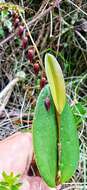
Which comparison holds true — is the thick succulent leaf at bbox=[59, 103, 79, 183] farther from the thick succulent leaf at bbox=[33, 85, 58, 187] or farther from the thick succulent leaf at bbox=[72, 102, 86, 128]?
the thick succulent leaf at bbox=[72, 102, 86, 128]

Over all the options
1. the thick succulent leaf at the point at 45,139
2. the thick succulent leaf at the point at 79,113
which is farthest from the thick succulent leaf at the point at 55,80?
the thick succulent leaf at the point at 79,113

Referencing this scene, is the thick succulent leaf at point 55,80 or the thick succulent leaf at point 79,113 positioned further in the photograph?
the thick succulent leaf at point 79,113

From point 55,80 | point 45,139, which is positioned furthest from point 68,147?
point 55,80

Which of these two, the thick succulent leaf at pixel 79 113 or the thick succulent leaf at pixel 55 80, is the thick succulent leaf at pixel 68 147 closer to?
the thick succulent leaf at pixel 55 80

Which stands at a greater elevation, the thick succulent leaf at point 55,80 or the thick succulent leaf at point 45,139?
the thick succulent leaf at point 55,80

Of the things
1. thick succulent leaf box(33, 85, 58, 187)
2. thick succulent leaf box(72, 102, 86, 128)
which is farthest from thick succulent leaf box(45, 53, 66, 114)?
thick succulent leaf box(72, 102, 86, 128)

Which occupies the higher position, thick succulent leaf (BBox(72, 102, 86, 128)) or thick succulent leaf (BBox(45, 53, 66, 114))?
thick succulent leaf (BBox(45, 53, 66, 114))

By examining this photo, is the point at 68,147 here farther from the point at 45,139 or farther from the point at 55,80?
the point at 55,80
